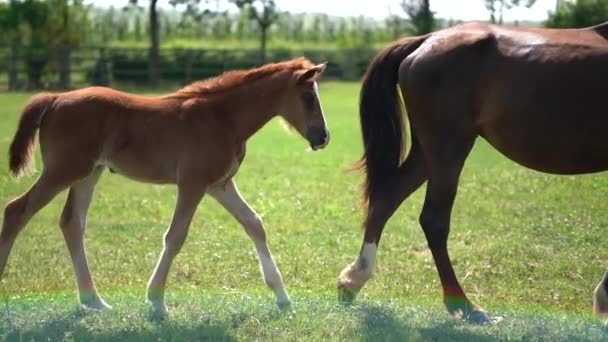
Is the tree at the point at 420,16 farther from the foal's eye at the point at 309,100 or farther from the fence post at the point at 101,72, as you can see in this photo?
the foal's eye at the point at 309,100

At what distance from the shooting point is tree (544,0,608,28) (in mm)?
30669

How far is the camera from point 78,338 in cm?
586

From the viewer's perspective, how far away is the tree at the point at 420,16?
54.9 m

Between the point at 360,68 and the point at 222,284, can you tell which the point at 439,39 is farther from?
the point at 360,68

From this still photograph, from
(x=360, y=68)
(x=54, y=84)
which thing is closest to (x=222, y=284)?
(x=54, y=84)

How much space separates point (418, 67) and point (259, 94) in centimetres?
121

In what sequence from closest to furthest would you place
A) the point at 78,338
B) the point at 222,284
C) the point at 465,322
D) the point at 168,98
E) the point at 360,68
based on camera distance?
the point at 78,338
the point at 465,322
the point at 168,98
the point at 222,284
the point at 360,68

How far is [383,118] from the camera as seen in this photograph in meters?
7.69

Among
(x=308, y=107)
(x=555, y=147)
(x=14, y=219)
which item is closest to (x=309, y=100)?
(x=308, y=107)

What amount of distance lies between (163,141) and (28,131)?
0.96 m

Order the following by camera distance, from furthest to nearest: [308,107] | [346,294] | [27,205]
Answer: [346,294] < [308,107] < [27,205]

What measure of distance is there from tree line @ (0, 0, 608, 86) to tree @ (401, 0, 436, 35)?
0.05 metres

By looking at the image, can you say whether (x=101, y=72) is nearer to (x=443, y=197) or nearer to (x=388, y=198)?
(x=388, y=198)

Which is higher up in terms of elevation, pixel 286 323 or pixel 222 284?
pixel 286 323
